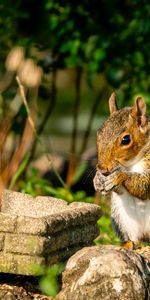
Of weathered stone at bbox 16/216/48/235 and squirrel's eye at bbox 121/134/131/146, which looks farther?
squirrel's eye at bbox 121/134/131/146

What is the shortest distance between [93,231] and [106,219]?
247 centimetres

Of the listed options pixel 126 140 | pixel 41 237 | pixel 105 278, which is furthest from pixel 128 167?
pixel 105 278

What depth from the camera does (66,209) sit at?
214 inches

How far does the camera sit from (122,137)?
559 centimetres

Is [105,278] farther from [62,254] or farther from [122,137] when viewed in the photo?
[122,137]

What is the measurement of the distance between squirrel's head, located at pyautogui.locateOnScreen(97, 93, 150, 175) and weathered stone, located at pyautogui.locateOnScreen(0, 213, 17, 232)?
0.71 m

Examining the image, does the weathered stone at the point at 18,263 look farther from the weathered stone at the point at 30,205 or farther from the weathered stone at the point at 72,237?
the weathered stone at the point at 30,205

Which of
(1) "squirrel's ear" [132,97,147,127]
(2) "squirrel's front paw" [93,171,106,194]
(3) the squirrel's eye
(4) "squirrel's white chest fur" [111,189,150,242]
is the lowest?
(4) "squirrel's white chest fur" [111,189,150,242]

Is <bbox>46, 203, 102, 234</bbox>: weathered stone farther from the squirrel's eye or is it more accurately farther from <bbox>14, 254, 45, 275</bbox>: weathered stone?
the squirrel's eye

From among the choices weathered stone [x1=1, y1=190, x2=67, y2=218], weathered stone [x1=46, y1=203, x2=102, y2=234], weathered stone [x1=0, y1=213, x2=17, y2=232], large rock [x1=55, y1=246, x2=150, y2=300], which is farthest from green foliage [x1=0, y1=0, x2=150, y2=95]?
large rock [x1=55, y1=246, x2=150, y2=300]

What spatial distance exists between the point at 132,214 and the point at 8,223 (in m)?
0.99

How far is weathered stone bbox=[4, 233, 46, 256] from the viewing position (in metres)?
4.89

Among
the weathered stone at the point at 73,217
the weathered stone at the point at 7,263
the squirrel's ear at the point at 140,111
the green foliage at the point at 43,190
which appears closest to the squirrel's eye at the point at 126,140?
the squirrel's ear at the point at 140,111

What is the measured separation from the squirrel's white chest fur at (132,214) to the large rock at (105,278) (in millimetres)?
883
